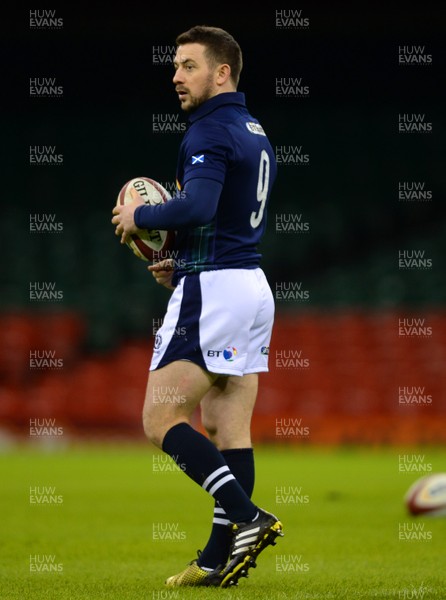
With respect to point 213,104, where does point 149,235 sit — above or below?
below

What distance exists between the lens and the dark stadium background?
1555 centimetres

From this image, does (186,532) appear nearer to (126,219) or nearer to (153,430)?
(153,430)

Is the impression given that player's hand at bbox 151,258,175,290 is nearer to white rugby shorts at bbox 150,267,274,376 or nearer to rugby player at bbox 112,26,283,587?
rugby player at bbox 112,26,283,587

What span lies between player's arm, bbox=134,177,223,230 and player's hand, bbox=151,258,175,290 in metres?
0.38

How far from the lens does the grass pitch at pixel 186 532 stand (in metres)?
4.43

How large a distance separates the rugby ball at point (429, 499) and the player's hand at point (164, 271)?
3.11 metres

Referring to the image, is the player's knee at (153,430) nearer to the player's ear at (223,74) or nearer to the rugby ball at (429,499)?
the player's ear at (223,74)

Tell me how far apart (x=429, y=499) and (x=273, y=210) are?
13.7 meters

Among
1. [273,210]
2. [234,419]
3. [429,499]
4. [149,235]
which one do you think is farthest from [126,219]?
[273,210]

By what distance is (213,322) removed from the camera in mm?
4277

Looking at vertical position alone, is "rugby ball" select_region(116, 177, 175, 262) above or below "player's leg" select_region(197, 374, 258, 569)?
above

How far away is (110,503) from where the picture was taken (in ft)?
26.8

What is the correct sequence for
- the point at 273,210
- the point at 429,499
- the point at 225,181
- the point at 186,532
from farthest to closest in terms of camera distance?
the point at 273,210, the point at 429,499, the point at 186,532, the point at 225,181

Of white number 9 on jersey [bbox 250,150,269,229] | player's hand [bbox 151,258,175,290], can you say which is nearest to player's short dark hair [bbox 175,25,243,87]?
white number 9 on jersey [bbox 250,150,269,229]
